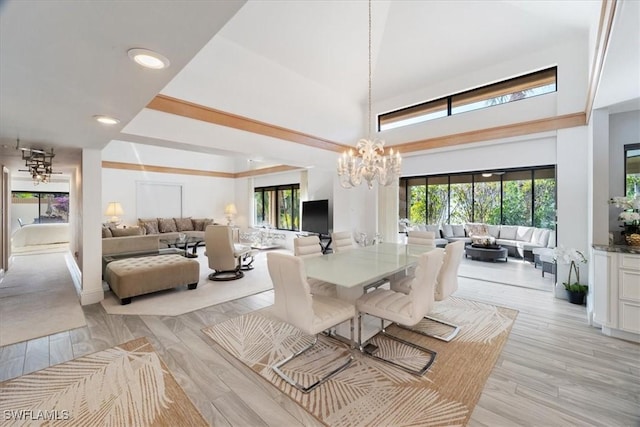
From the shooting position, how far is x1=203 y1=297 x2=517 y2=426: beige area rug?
179cm

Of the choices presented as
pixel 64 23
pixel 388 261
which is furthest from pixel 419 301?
pixel 64 23

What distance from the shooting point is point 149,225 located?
26.7 feet

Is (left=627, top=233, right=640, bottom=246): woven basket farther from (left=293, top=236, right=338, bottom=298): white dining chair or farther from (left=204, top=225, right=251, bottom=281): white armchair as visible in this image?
(left=204, top=225, right=251, bottom=281): white armchair

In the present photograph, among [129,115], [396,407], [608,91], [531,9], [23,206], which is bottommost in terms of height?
[396,407]

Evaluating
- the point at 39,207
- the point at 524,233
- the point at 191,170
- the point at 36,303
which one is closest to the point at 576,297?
the point at 524,233

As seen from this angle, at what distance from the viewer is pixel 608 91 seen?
2785mm

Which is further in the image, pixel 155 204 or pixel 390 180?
pixel 155 204

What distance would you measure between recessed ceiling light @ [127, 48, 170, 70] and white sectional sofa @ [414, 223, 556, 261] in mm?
7405

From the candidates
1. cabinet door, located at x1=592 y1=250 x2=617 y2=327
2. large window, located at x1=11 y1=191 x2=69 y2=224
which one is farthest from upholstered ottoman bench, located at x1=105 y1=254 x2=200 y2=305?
large window, located at x1=11 y1=191 x2=69 y2=224

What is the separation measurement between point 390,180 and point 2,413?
3977 mm

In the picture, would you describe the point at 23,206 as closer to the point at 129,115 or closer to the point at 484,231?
the point at 129,115

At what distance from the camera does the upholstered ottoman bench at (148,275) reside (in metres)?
3.66

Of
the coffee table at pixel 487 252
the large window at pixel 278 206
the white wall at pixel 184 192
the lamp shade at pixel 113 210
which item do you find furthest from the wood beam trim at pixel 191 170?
the coffee table at pixel 487 252

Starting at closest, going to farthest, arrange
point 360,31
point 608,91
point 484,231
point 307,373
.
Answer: point 307,373
point 608,91
point 360,31
point 484,231
